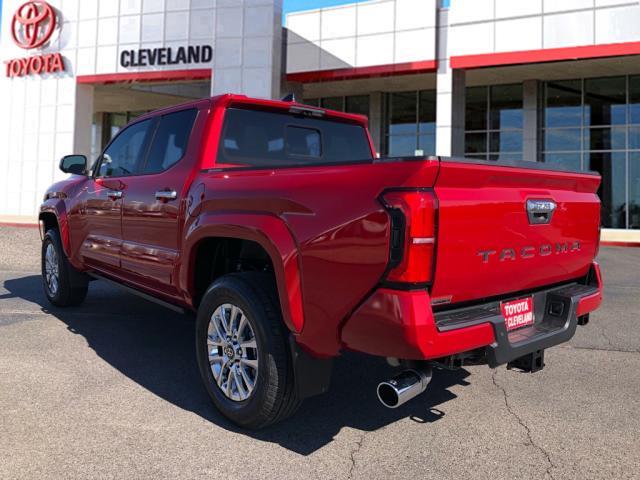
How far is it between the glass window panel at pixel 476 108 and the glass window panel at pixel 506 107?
295 millimetres

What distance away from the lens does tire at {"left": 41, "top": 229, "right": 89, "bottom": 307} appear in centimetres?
608

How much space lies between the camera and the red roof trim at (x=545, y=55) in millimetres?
15773

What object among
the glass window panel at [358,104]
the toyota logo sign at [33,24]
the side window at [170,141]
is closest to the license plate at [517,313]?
the side window at [170,141]

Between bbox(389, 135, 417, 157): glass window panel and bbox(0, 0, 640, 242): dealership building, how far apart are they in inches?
1.7

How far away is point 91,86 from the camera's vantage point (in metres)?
22.2

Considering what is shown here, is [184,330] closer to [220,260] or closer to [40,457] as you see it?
[220,260]

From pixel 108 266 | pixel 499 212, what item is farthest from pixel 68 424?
pixel 499 212

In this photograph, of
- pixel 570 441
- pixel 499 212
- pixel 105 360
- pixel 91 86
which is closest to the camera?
pixel 499 212

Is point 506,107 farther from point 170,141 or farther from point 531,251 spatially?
point 531,251

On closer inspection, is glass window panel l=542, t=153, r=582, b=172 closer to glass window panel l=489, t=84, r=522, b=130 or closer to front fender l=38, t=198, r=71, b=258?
glass window panel l=489, t=84, r=522, b=130

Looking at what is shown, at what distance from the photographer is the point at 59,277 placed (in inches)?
242

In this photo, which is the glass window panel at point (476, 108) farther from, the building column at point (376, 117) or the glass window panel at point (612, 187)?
the glass window panel at point (612, 187)

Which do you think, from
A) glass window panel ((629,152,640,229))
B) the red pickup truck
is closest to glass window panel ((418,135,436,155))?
glass window panel ((629,152,640,229))

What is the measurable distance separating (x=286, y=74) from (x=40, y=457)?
60.3ft
